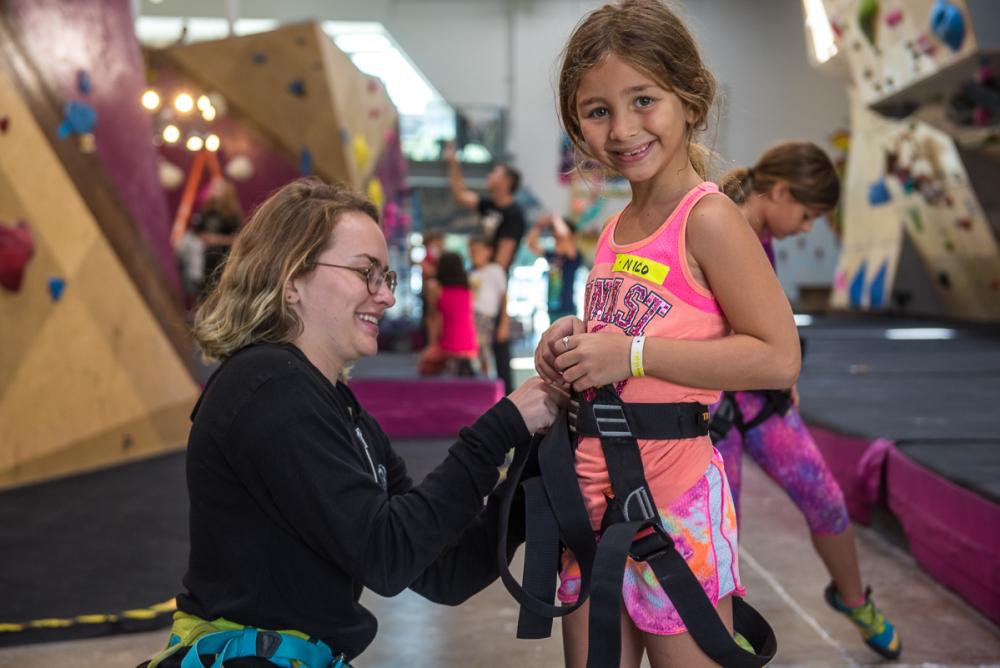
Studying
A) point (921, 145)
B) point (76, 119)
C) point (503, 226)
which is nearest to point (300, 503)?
point (76, 119)

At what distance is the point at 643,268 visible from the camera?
4.61ft

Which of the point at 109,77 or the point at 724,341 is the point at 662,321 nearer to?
the point at 724,341

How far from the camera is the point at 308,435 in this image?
137 centimetres

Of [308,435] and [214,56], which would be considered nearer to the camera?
[308,435]

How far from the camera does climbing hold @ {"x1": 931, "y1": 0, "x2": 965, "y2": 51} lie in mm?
6605

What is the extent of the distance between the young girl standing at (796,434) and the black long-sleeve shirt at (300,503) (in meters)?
1.13

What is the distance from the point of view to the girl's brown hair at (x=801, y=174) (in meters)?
2.47

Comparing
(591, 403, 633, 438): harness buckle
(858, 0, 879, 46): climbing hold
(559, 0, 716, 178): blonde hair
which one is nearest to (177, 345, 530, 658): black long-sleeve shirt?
(591, 403, 633, 438): harness buckle

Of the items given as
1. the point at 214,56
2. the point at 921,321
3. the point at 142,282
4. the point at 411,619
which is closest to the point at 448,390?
the point at 142,282

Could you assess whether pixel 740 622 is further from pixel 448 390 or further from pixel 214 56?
pixel 214 56

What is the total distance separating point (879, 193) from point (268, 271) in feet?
40.7

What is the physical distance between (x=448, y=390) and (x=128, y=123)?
2219 millimetres

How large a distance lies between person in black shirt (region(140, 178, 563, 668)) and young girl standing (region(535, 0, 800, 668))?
16cm

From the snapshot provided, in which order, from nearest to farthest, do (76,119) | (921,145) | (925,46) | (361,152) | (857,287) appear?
1. (76,119)
2. (925,46)
3. (361,152)
4. (921,145)
5. (857,287)
